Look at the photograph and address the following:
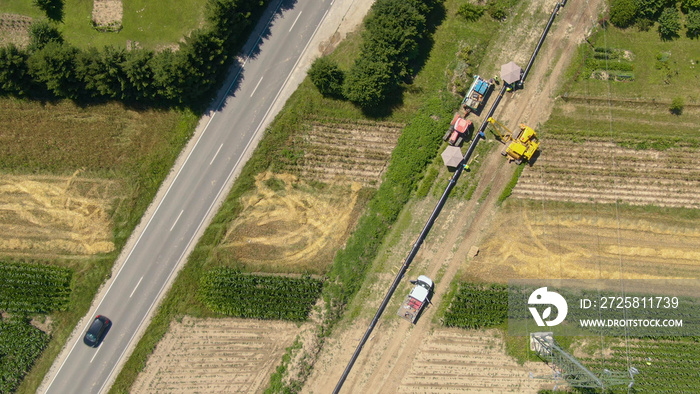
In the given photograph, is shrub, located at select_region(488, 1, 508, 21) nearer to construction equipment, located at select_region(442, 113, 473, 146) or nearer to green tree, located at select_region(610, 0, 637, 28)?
green tree, located at select_region(610, 0, 637, 28)

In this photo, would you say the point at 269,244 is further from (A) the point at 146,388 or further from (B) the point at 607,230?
(B) the point at 607,230

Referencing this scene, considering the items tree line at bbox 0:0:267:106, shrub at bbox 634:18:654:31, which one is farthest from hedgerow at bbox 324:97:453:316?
shrub at bbox 634:18:654:31

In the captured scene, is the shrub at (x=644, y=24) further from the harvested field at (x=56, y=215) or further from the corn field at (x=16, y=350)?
the corn field at (x=16, y=350)

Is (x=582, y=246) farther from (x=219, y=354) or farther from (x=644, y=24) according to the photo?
(x=219, y=354)

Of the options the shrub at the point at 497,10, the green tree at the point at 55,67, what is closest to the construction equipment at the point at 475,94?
the shrub at the point at 497,10

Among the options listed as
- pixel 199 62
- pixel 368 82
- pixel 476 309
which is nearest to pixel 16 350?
pixel 199 62

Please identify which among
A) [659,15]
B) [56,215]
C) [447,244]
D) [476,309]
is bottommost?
[56,215]
